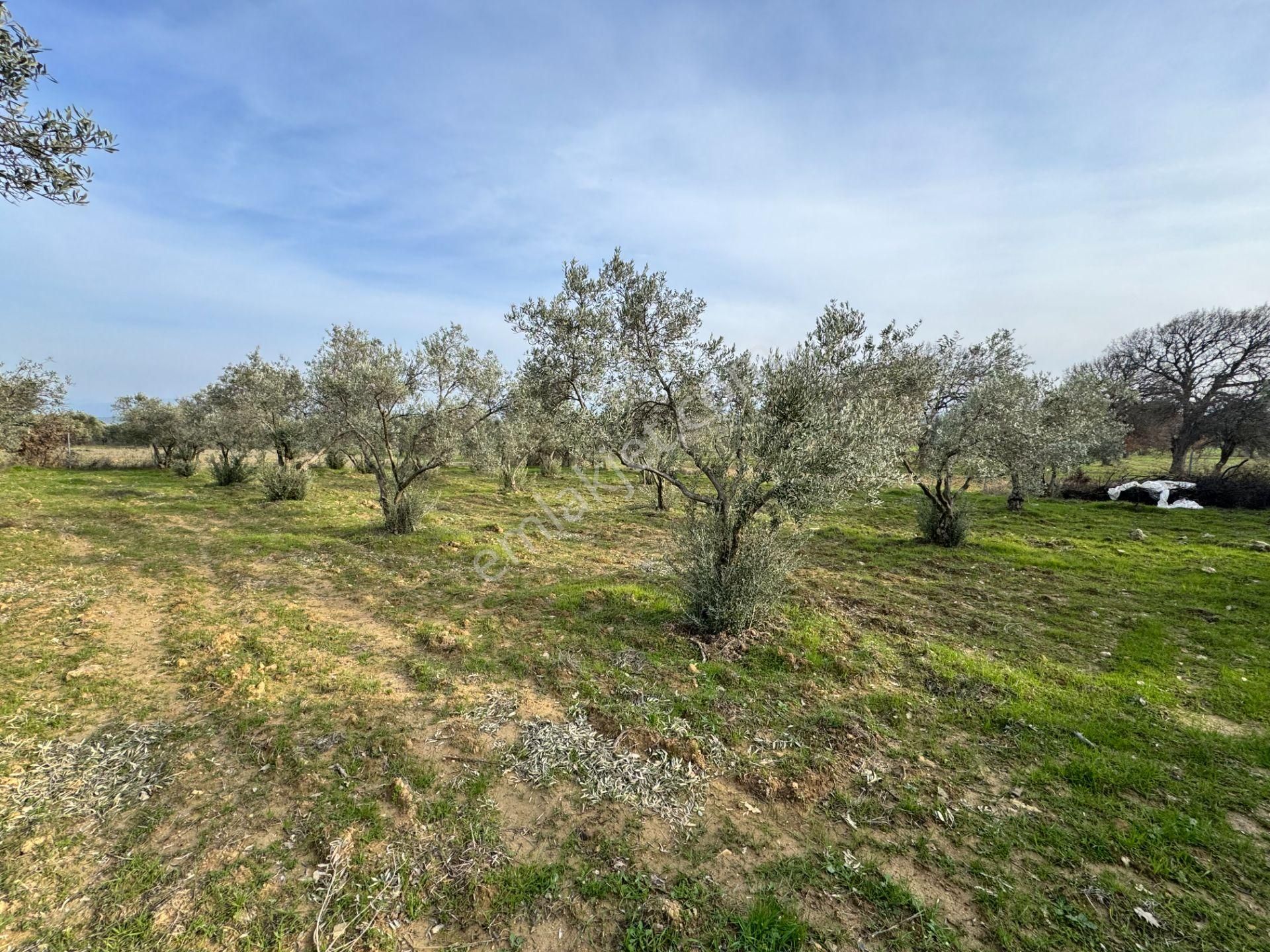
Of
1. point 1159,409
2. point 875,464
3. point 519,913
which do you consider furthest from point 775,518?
point 1159,409

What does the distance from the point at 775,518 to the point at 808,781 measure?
156 inches

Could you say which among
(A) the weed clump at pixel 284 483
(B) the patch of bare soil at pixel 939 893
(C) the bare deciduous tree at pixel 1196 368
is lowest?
(B) the patch of bare soil at pixel 939 893

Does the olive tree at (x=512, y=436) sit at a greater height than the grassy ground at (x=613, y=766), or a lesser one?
greater

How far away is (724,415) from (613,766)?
244 inches

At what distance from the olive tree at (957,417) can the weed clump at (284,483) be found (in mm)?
24728

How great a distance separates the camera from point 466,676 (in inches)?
276

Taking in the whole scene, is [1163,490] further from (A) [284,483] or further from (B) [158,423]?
(B) [158,423]

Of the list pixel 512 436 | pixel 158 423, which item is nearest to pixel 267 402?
pixel 512 436

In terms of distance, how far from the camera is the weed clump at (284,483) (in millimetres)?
20844

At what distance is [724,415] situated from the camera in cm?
903

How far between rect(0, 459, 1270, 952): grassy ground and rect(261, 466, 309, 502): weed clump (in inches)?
392

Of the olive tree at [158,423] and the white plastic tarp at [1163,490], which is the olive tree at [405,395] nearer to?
the olive tree at [158,423]

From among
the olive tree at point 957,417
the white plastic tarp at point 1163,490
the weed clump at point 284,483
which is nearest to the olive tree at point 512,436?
the weed clump at point 284,483

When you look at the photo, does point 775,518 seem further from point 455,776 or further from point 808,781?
point 455,776
